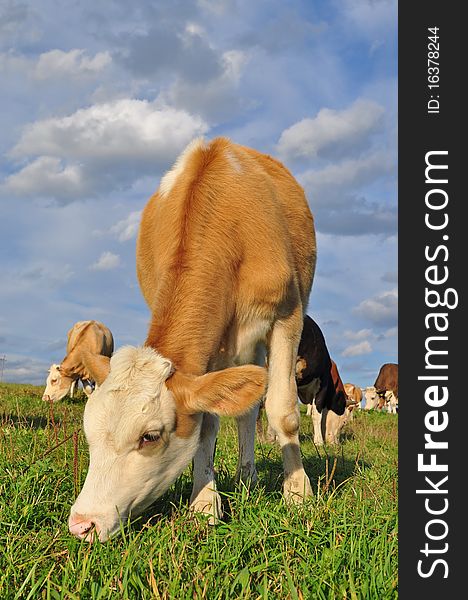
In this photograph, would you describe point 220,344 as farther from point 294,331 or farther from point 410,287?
point 410,287

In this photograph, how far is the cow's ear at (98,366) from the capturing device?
483 centimetres

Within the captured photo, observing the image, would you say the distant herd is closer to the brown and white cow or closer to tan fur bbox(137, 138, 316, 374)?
tan fur bbox(137, 138, 316, 374)

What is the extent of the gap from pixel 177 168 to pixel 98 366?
86.1 inches

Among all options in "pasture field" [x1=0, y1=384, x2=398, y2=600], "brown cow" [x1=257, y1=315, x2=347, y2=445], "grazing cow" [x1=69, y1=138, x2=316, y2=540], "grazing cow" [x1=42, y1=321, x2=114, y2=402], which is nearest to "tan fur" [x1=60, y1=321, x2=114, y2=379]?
"grazing cow" [x1=42, y1=321, x2=114, y2=402]

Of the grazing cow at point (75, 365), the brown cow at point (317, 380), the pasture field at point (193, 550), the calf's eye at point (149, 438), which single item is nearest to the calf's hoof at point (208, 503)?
the pasture field at point (193, 550)

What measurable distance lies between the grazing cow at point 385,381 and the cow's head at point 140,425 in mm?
31011

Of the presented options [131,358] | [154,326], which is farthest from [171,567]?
[154,326]

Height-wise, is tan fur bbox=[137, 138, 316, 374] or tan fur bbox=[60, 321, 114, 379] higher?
tan fur bbox=[60, 321, 114, 379]

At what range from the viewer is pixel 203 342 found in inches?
187

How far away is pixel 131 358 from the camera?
4.34 metres

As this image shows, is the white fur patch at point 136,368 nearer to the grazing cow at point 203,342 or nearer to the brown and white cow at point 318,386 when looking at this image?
the grazing cow at point 203,342

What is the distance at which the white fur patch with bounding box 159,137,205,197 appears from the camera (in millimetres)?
6020

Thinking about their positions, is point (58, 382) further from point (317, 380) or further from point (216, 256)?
point (216, 256)

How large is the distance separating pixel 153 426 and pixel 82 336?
1730 cm
